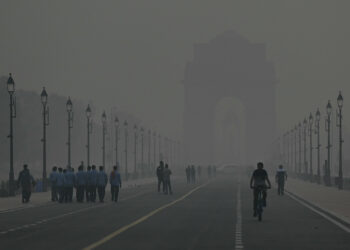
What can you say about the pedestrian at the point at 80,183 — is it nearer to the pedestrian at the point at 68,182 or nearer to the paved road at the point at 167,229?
the pedestrian at the point at 68,182

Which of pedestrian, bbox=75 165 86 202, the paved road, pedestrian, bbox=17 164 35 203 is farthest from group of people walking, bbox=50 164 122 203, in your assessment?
the paved road

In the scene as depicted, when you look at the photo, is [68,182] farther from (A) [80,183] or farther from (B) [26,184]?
(B) [26,184]

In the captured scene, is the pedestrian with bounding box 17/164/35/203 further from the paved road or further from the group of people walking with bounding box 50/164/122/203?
the paved road

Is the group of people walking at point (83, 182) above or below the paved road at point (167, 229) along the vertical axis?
above

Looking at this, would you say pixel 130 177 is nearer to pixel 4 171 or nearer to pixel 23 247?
pixel 4 171

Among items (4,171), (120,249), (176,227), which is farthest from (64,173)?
(4,171)

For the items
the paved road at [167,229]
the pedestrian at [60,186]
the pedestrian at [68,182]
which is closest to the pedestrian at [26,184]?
the pedestrian at [60,186]

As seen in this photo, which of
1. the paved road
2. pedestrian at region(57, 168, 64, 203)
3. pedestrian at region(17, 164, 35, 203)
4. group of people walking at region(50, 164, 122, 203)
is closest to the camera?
the paved road

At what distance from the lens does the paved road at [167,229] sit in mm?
21484

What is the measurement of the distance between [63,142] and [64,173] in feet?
292

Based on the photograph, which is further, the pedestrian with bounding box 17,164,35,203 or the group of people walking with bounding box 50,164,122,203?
the group of people walking with bounding box 50,164,122,203

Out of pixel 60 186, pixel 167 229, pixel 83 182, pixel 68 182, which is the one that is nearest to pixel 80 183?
pixel 83 182

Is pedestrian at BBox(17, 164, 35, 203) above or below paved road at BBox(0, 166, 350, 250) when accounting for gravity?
above

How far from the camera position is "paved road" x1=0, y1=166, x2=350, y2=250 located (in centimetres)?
2148
